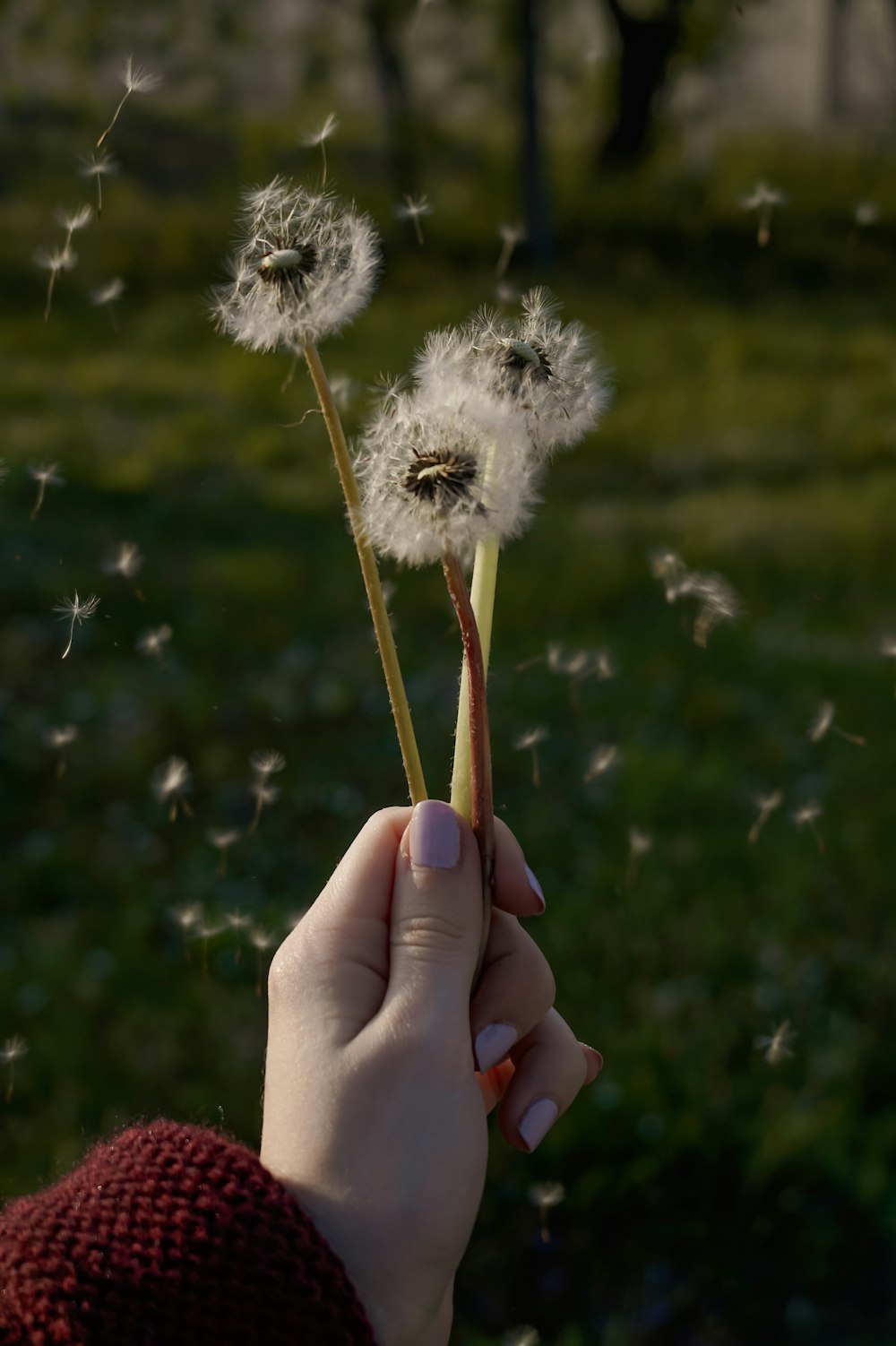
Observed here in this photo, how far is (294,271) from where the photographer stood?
1.28 m

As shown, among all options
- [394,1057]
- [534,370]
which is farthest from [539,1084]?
[534,370]

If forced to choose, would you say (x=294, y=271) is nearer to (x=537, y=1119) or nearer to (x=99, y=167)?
(x=99, y=167)

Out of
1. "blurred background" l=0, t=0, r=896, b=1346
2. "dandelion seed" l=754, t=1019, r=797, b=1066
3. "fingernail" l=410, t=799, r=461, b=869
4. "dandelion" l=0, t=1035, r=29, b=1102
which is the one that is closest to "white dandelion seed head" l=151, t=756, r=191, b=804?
"blurred background" l=0, t=0, r=896, b=1346

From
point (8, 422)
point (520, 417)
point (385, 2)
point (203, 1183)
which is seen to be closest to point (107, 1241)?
point (203, 1183)

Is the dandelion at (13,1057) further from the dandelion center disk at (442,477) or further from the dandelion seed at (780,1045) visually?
the dandelion center disk at (442,477)

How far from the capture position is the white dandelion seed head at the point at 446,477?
4.01 feet

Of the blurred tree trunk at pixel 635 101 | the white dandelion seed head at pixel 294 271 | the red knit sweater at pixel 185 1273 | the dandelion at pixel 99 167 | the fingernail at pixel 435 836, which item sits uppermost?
the dandelion at pixel 99 167

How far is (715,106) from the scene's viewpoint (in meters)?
14.9

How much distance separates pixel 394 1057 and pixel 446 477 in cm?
57

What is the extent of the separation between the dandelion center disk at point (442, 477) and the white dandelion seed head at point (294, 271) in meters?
0.16

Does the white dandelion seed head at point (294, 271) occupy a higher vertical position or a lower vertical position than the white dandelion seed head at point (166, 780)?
higher

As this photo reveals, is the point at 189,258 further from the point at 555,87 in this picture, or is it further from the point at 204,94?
the point at 555,87

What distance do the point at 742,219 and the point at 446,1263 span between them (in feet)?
43.7

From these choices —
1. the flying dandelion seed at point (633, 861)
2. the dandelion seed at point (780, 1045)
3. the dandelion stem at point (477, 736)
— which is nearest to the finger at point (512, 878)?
the dandelion stem at point (477, 736)
